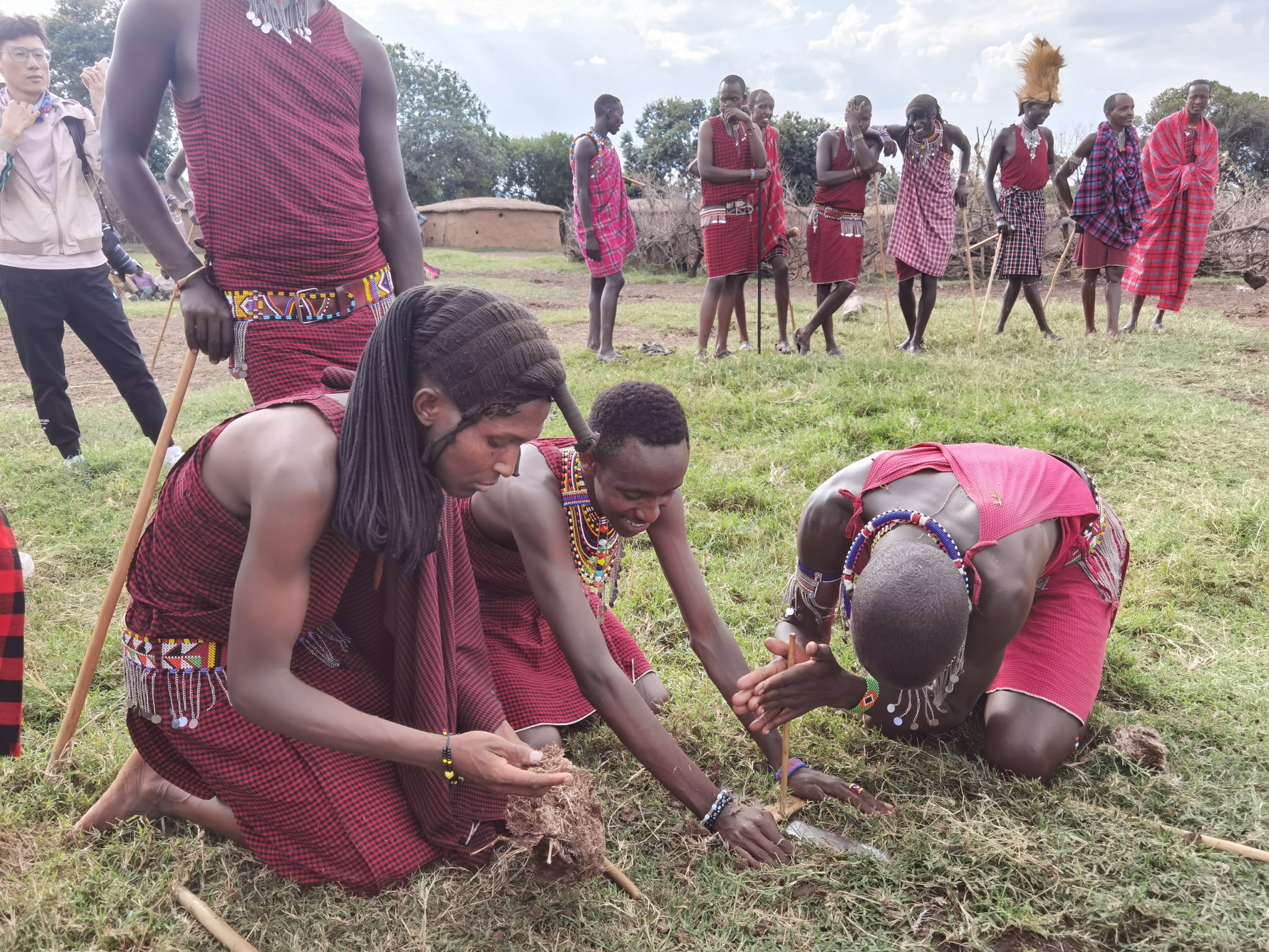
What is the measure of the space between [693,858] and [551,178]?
3189 centimetres

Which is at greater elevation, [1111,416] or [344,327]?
[344,327]

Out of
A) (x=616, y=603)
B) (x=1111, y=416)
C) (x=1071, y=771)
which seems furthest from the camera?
(x=1111, y=416)

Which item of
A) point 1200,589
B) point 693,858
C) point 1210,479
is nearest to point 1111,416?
point 1210,479

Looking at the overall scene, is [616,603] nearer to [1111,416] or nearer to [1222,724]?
[1222,724]


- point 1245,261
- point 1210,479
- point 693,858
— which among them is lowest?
point 693,858

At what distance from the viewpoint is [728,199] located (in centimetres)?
668

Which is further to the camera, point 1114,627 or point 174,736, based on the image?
point 1114,627

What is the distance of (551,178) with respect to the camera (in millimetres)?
31641

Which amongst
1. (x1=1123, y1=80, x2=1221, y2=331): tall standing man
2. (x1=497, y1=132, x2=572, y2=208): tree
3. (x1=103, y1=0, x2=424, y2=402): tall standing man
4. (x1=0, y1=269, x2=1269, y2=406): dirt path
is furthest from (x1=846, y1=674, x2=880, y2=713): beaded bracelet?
(x1=497, y1=132, x2=572, y2=208): tree

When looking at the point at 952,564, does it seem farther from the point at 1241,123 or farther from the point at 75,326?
the point at 1241,123


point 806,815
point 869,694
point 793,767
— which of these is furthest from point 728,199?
point 806,815

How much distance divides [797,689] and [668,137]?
2689cm

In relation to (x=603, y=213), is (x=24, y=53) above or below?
above

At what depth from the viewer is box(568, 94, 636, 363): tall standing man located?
6801 mm
